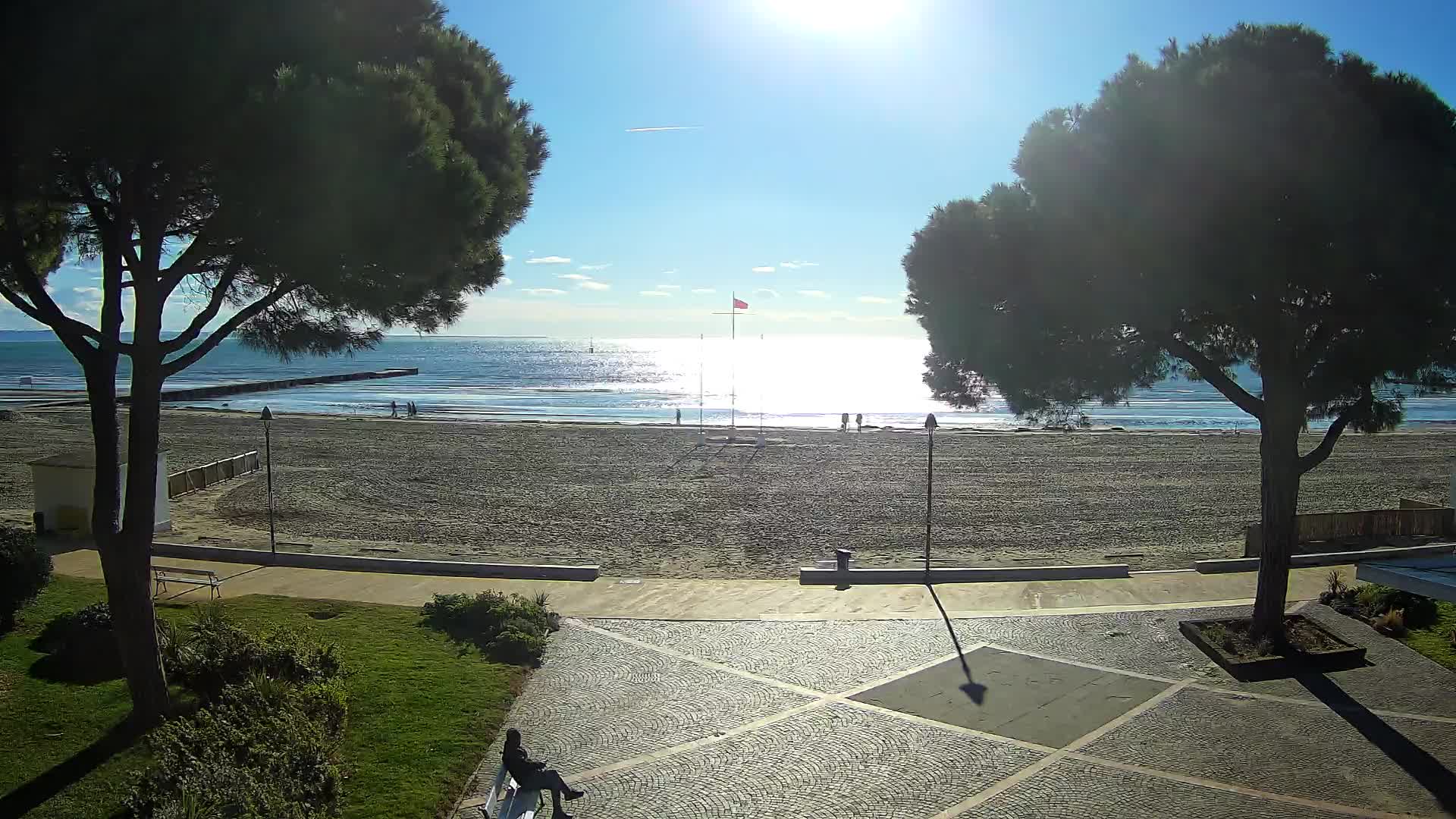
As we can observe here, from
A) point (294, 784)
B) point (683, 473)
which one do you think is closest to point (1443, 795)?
point (294, 784)

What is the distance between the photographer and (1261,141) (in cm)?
980

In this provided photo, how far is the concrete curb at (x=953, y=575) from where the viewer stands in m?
15.5

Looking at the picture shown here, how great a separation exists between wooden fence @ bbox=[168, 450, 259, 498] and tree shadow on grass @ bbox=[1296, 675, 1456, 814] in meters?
25.4

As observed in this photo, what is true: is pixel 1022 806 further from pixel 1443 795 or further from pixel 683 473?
pixel 683 473

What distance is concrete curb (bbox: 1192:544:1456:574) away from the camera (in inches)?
642

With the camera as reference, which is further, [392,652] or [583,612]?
[583,612]

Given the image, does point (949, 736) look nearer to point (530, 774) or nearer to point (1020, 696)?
point (1020, 696)

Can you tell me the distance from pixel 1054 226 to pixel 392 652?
9.80m

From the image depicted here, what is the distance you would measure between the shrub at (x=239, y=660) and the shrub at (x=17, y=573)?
9.02ft

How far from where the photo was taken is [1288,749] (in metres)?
8.80

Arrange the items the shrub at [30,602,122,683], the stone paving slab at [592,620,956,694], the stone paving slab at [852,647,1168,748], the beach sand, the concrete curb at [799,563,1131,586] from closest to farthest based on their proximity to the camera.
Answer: the stone paving slab at [852,647,1168,748] → the shrub at [30,602,122,683] → the stone paving slab at [592,620,956,694] → the concrete curb at [799,563,1131,586] → the beach sand

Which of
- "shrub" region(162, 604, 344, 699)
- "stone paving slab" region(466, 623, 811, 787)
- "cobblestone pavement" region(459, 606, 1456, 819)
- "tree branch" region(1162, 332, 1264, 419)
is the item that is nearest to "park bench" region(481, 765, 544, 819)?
"cobblestone pavement" region(459, 606, 1456, 819)

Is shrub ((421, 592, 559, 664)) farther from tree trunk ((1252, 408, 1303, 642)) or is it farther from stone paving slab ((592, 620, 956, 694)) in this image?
tree trunk ((1252, 408, 1303, 642))

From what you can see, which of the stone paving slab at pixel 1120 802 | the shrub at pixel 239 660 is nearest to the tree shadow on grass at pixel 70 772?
the shrub at pixel 239 660
